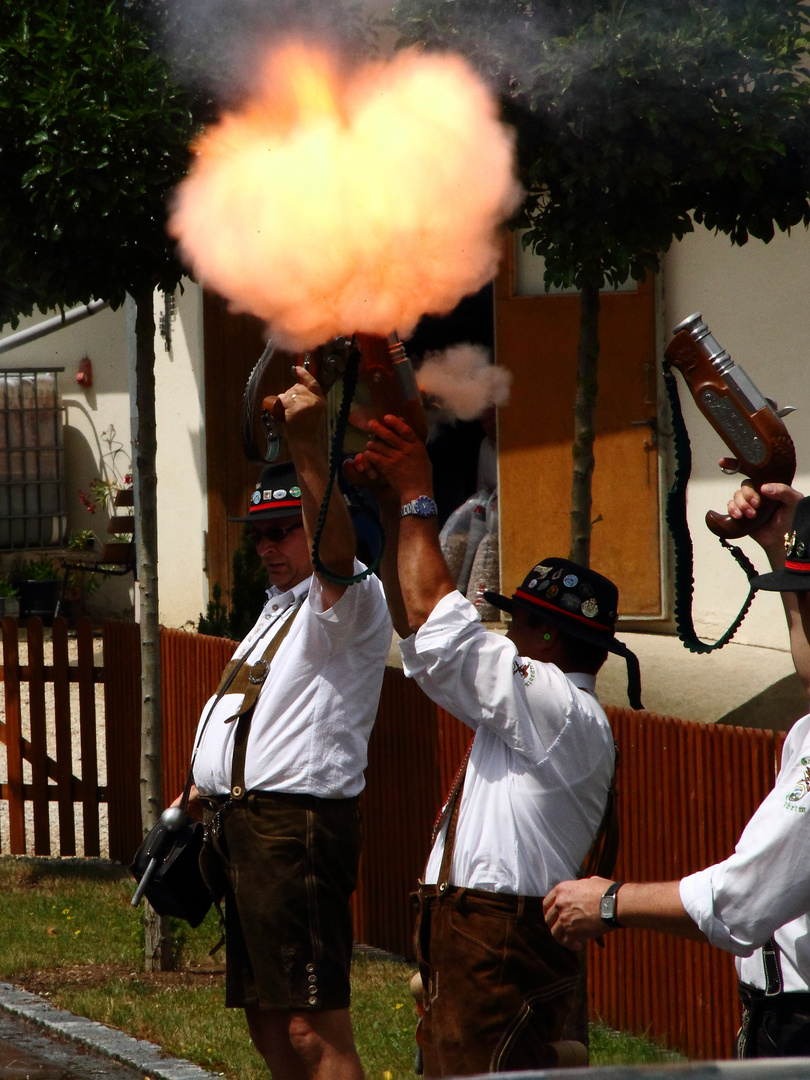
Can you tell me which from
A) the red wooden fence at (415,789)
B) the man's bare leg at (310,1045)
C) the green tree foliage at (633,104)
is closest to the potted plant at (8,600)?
the red wooden fence at (415,789)

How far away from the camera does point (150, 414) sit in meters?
6.45

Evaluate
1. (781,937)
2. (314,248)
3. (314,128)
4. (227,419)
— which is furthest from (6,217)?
(227,419)

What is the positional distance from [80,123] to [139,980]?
11.6 feet

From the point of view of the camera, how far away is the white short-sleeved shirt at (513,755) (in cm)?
323

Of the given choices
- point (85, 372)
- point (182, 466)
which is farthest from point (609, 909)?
point (85, 372)

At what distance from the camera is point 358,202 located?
140 inches

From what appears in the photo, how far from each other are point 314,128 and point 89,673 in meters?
4.75

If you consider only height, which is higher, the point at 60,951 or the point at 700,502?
the point at 700,502

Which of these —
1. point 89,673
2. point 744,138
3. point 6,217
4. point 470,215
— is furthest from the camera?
point 89,673

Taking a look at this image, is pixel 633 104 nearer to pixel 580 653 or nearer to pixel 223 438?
pixel 580 653

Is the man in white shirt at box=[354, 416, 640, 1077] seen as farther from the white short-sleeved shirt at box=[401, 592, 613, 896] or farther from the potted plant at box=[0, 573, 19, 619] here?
the potted plant at box=[0, 573, 19, 619]

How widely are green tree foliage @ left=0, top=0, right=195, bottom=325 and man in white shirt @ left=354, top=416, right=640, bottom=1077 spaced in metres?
2.68

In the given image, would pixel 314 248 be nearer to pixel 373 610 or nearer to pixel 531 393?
pixel 373 610

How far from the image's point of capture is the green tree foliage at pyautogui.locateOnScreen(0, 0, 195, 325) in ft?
17.8
